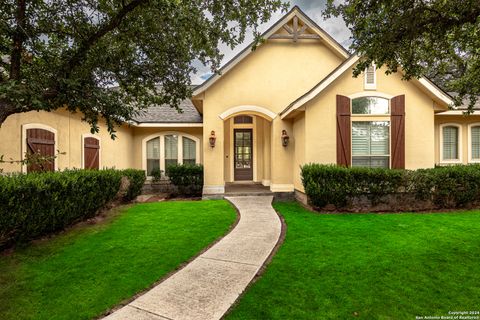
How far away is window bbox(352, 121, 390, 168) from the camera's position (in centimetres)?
937

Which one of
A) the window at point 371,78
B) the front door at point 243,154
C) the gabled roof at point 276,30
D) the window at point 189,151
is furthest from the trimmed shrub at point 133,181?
the window at point 371,78

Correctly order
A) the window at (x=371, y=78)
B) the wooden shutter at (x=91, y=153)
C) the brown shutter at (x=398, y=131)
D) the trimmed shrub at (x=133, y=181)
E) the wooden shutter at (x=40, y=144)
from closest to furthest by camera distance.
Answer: the wooden shutter at (x=40, y=144) → the brown shutter at (x=398, y=131) → the window at (x=371, y=78) → the wooden shutter at (x=91, y=153) → the trimmed shrub at (x=133, y=181)

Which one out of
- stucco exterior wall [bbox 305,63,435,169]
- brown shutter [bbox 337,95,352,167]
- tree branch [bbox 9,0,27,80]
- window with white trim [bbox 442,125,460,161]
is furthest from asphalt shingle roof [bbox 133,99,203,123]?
window with white trim [bbox 442,125,460,161]

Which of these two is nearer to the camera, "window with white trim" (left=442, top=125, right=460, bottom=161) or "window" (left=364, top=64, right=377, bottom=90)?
"window" (left=364, top=64, right=377, bottom=90)

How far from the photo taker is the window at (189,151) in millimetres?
13945

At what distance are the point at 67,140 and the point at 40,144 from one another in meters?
1.49

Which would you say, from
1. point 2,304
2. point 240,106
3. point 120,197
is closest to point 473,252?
point 2,304

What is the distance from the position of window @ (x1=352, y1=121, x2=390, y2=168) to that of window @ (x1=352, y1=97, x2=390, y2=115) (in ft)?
1.32

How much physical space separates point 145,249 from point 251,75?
338 inches

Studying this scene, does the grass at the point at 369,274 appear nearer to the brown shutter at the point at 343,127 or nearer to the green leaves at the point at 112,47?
the brown shutter at the point at 343,127

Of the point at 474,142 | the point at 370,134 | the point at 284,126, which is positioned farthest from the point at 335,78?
the point at 474,142

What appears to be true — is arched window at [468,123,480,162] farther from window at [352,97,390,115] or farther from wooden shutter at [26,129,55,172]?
wooden shutter at [26,129,55,172]

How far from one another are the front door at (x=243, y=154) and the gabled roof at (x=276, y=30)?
382 centimetres

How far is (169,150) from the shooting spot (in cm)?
1388
